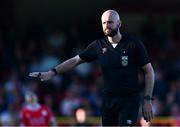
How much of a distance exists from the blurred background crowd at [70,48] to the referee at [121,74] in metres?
6.98

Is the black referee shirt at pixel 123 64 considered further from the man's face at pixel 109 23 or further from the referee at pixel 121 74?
the man's face at pixel 109 23

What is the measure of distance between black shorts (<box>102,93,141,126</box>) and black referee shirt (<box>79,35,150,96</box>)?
0.24 ft

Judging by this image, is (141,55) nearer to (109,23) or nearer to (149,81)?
(149,81)

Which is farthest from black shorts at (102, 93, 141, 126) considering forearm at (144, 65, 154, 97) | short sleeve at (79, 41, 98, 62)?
short sleeve at (79, 41, 98, 62)

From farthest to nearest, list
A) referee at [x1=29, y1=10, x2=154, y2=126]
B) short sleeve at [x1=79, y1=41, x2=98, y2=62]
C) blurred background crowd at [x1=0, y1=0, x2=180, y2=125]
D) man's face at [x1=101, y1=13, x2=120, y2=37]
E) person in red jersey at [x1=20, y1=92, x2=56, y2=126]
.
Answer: blurred background crowd at [x1=0, y1=0, x2=180, y2=125] < person in red jersey at [x1=20, y1=92, x2=56, y2=126] < short sleeve at [x1=79, y1=41, x2=98, y2=62] < referee at [x1=29, y1=10, x2=154, y2=126] < man's face at [x1=101, y1=13, x2=120, y2=37]

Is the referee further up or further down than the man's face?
further down

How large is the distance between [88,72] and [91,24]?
1.96 meters

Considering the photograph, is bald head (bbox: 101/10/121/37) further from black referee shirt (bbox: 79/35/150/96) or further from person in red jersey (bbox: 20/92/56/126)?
person in red jersey (bbox: 20/92/56/126)

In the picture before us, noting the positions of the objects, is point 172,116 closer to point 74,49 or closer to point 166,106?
point 166,106

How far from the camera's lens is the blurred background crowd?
16.9 m

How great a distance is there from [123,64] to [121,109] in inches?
19.8

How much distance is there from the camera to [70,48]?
18547 millimetres

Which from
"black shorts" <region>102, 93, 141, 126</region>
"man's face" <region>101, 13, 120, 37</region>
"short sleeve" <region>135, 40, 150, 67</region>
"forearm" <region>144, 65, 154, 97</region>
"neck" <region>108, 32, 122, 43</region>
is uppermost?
"man's face" <region>101, 13, 120, 37</region>

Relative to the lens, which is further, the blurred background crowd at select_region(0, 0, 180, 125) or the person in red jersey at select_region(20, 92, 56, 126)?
the blurred background crowd at select_region(0, 0, 180, 125)
